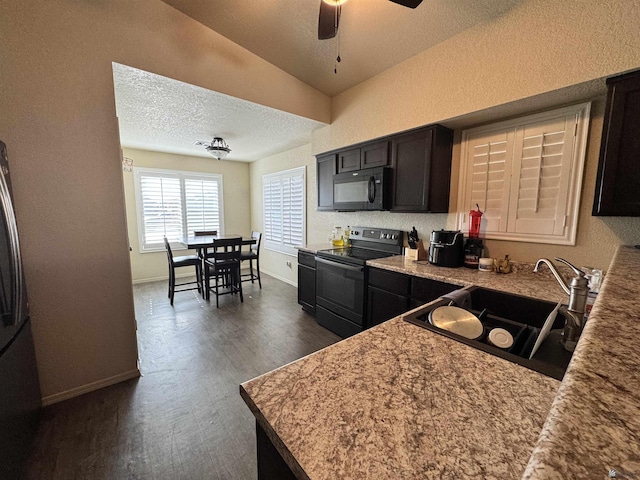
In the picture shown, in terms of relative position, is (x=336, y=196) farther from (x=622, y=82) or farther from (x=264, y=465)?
(x=264, y=465)

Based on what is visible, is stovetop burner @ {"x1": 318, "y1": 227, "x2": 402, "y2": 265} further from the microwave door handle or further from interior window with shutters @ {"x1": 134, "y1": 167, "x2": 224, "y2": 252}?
interior window with shutters @ {"x1": 134, "y1": 167, "x2": 224, "y2": 252}

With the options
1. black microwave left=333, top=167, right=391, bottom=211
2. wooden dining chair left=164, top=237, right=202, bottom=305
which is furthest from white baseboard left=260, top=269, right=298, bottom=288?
black microwave left=333, top=167, right=391, bottom=211

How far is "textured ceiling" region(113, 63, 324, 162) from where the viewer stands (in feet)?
7.54

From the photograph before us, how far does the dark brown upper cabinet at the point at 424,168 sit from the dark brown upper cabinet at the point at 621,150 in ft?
3.33

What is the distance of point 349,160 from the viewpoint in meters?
3.06

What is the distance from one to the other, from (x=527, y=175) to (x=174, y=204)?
5324 millimetres

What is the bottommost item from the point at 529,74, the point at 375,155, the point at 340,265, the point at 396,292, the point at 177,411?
the point at 177,411

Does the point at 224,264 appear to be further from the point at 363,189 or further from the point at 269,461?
the point at 269,461

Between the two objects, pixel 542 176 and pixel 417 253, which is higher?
pixel 542 176

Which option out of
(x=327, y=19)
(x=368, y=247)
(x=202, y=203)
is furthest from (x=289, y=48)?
(x=202, y=203)

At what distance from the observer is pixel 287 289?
448 cm

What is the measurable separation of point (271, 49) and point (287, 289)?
3336 millimetres

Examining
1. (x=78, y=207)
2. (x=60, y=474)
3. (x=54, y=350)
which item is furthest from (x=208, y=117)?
(x=60, y=474)

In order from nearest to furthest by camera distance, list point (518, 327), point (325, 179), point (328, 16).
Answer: point (518, 327) < point (328, 16) < point (325, 179)
